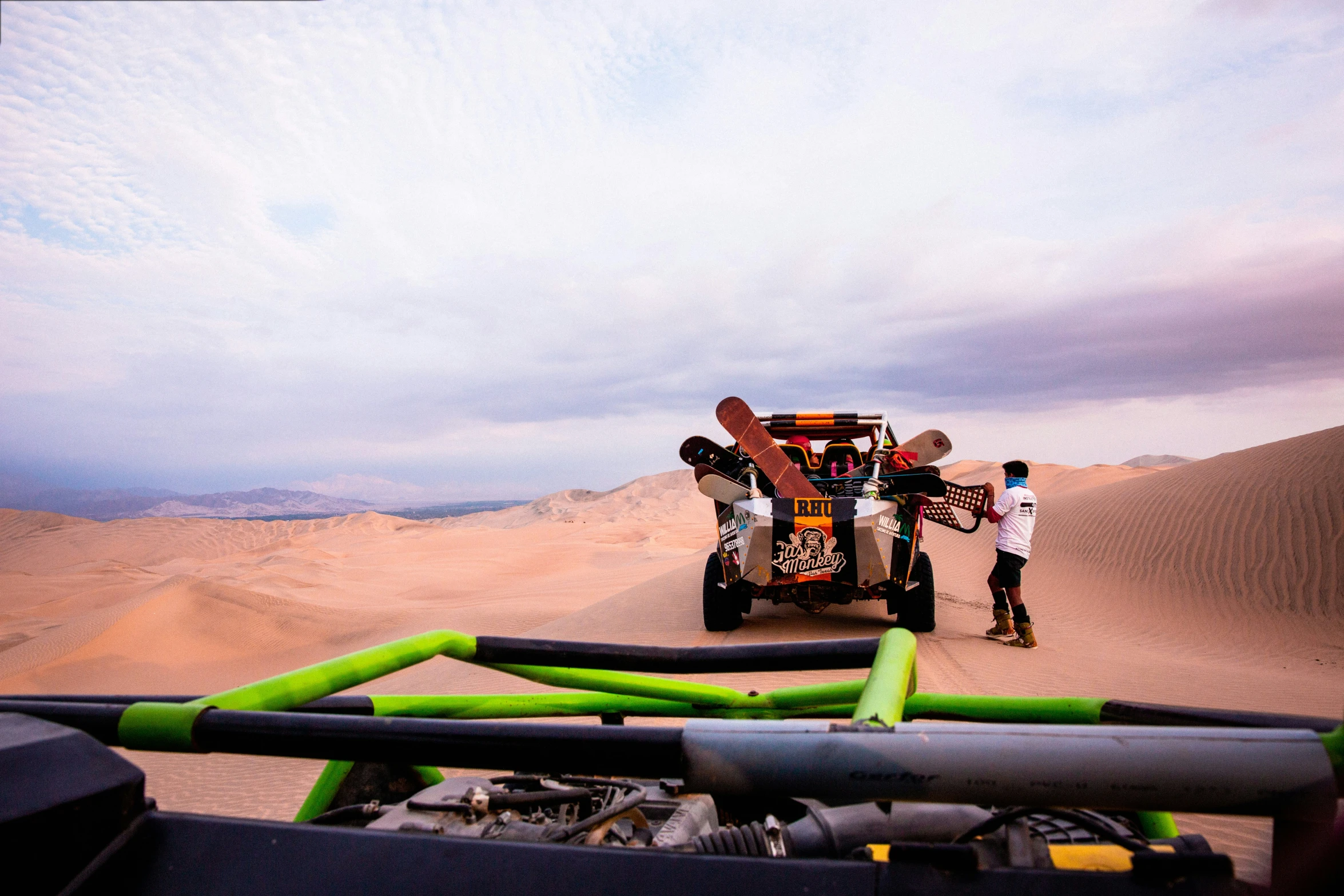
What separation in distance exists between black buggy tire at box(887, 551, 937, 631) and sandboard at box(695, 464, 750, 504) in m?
2.03

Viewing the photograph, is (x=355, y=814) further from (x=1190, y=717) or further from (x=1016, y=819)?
(x=1190, y=717)

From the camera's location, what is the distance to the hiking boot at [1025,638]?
7.95 metres

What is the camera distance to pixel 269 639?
11.1 meters

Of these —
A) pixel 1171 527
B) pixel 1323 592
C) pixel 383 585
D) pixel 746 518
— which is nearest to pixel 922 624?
pixel 746 518

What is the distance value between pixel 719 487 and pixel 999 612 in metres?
3.52

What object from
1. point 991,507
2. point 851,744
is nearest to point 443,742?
Result: point 851,744

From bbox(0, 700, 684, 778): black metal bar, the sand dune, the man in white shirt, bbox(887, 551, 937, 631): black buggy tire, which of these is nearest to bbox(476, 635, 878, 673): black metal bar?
bbox(0, 700, 684, 778): black metal bar

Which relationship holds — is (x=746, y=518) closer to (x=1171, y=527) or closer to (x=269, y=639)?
(x=269, y=639)

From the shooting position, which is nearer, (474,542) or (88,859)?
(88,859)

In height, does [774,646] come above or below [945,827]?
above

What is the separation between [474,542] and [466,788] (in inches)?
1071

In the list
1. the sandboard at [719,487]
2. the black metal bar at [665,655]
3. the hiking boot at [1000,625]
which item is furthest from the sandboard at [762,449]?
the black metal bar at [665,655]

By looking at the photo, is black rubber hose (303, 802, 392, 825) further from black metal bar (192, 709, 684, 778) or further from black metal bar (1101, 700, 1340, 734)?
black metal bar (1101, 700, 1340, 734)

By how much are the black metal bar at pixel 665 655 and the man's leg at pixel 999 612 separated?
281 inches
